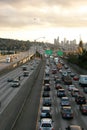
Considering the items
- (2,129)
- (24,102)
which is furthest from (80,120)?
(24,102)

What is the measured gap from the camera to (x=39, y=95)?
52594 millimetres

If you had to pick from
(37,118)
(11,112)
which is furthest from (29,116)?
(11,112)

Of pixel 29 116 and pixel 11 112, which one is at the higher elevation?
pixel 29 116

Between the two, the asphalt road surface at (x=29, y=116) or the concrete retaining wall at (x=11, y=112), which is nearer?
the asphalt road surface at (x=29, y=116)

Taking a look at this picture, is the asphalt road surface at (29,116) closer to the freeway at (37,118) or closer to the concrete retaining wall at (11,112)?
the freeway at (37,118)

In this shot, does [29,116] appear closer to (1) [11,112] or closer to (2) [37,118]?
Result: (2) [37,118]

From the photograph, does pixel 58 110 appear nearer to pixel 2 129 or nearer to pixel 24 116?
pixel 24 116

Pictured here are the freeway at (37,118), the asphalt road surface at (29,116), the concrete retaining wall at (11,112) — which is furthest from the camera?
the concrete retaining wall at (11,112)

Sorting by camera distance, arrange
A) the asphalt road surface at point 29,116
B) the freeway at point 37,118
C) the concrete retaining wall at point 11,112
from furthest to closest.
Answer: the concrete retaining wall at point 11,112, the freeway at point 37,118, the asphalt road surface at point 29,116

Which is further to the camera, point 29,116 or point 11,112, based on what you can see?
point 11,112

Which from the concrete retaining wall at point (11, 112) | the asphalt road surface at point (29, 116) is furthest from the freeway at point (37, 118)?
the concrete retaining wall at point (11, 112)

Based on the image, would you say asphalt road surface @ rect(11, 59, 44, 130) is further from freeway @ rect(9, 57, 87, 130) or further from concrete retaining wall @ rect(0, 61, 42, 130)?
concrete retaining wall @ rect(0, 61, 42, 130)

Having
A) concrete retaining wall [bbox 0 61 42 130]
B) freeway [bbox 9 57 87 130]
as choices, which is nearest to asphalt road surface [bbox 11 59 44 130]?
freeway [bbox 9 57 87 130]

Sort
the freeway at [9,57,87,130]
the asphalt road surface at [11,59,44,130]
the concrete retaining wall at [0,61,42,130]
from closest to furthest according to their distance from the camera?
1. the asphalt road surface at [11,59,44,130]
2. the freeway at [9,57,87,130]
3. the concrete retaining wall at [0,61,42,130]
